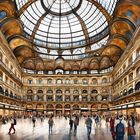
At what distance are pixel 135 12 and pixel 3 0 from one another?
2426 centimetres

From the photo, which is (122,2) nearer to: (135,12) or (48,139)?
(135,12)

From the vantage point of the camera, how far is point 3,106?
112ft

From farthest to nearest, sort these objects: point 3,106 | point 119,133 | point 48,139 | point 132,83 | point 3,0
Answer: point 132,83 → point 3,0 → point 3,106 → point 48,139 → point 119,133

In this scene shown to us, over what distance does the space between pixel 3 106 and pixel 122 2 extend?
26.9 meters

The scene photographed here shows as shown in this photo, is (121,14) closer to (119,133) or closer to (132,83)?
(132,83)

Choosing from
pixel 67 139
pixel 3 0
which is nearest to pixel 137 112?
pixel 67 139

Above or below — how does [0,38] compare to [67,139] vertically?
above

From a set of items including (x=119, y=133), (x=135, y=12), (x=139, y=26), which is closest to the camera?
(x=119, y=133)

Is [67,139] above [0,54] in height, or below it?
below

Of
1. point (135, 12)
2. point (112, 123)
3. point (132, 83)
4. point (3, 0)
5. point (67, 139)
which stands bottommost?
point (67, 139)

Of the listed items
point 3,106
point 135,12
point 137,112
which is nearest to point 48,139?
point 3,106

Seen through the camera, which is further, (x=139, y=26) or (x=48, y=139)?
(x=139, y=26)

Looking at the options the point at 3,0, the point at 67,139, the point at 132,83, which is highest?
the point at 3,0

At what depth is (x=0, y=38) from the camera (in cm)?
4578
